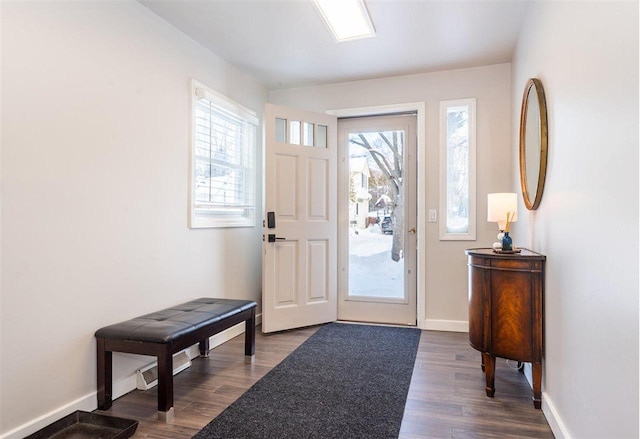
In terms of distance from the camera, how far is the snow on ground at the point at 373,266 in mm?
4062

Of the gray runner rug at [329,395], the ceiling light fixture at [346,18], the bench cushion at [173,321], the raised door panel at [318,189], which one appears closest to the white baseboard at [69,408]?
the bench cushion at [173,321]

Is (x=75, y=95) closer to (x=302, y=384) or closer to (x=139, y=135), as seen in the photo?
(x=139, y=135)

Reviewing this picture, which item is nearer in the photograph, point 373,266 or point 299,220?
point 299,220

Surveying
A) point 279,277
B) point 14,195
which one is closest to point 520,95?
point 279,277

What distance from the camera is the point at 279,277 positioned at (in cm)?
375

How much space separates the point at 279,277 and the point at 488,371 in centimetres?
200

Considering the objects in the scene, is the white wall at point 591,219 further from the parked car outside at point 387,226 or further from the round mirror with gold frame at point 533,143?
the parked car outside at point 387,226

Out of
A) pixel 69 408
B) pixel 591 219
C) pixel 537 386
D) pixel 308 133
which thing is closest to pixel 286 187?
pixel 308 133

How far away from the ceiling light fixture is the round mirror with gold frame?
1.19 meters

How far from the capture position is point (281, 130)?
380 cm

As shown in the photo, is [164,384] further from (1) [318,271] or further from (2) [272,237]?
(1) [318,271]

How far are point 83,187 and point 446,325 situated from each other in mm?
3229

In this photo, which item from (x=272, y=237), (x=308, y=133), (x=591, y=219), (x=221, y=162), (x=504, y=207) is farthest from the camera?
(x=308, y=133)

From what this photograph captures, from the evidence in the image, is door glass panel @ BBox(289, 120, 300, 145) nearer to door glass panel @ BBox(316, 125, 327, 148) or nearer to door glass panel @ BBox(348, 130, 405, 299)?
door glass panel @ BBox(316, 125, 327, 148)
